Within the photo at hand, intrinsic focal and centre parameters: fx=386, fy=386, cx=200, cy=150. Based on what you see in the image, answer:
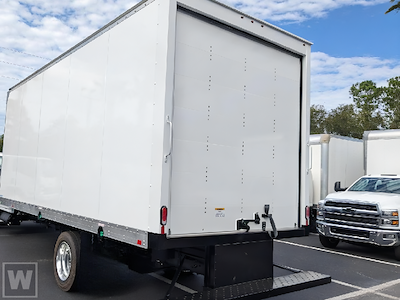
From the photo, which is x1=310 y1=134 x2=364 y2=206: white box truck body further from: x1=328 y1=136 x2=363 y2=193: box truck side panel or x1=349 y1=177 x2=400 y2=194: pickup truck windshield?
x1=349 y1=177 x2=400 y2=194: pickup truck windshield

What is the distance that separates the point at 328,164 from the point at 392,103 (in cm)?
2561

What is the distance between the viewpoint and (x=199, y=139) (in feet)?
13.8

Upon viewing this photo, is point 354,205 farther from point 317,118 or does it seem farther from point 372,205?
point 317,118

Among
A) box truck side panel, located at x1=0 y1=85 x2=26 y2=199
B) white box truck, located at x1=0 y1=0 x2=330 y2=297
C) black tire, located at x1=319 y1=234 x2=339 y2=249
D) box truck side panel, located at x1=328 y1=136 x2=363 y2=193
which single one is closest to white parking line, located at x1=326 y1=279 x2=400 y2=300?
white box truck, located at x1=0 y1=0 x2=330 y2=297

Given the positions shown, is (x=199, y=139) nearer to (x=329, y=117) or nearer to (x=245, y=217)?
(x=245, y=217)

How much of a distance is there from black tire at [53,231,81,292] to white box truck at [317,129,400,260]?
6208 millimetres

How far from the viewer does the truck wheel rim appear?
5.38 meters

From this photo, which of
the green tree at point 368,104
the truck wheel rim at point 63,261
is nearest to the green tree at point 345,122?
the green tree at point 368,104

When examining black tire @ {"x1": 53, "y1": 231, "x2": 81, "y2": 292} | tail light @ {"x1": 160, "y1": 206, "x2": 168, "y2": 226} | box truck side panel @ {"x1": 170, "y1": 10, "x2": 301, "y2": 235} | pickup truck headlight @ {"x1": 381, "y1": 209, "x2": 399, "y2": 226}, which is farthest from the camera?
pickup truck headlight @ {"x1": 381, "y1": 209, "x2": 399, "y2": 226}

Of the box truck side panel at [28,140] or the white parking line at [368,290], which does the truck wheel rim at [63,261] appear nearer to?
the box truck side panel at [28,140]

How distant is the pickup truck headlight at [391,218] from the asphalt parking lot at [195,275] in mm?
848

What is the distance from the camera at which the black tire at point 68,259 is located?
A: 5.09 meters

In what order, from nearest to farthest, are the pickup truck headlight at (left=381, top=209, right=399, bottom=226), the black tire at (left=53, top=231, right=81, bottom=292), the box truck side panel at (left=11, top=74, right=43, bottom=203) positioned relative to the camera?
the black tire at (left=53, top=231, right=81, bottom=292)
the box truck side panel at (left=11, top=74, right=43, bottom=203)
the pickup truck headlight at (left=381, top=209, right=399, bottom=226)

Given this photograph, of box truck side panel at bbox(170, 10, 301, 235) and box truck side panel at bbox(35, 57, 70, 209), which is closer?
box truck side panel at bbox(170, 10, 301, 235)
